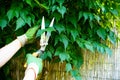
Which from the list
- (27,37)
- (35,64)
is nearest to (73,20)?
→ (27,37)

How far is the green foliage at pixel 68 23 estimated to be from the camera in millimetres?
2467

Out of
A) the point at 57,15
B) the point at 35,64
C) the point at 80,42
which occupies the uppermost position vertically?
the point at 57,15

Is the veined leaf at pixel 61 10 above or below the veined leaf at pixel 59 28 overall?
above

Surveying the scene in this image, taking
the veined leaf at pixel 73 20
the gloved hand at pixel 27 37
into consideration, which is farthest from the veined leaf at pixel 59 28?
the gloved hand at pixel 27 37

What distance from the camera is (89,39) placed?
268cm

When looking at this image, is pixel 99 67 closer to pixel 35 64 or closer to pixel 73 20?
pixel 73 20

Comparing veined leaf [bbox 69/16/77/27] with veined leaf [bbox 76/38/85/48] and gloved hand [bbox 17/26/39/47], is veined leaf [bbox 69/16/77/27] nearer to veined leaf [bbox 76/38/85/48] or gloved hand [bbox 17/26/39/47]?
veined leaf [bbox 76/38/85/48]

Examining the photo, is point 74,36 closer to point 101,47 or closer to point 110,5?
point 101,47

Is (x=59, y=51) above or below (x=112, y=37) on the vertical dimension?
below

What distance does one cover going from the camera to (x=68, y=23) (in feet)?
8.57

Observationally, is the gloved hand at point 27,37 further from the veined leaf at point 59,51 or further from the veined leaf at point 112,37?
the veined leaf at point 112,37

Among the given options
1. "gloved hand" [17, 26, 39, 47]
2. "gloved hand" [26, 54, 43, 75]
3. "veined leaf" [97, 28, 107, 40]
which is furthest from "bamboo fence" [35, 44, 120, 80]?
"gloved hand" [26, 54, 43, 75]

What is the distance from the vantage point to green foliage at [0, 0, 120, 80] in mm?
2467

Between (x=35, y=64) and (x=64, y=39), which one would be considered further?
(x=64, y=39)
